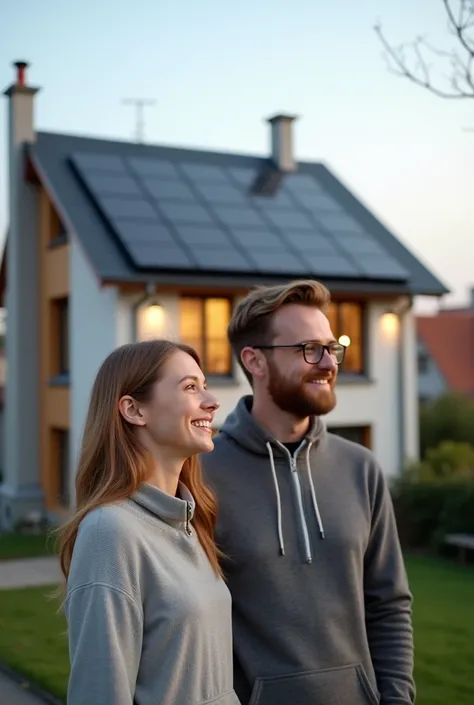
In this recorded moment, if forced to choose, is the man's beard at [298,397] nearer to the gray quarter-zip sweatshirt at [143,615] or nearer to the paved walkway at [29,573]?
the gray quarter-zip sweatshirt at [143,615]

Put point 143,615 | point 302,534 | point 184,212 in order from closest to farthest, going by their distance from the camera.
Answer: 1. point 143,615
2. point 302,534
3. point 184,212

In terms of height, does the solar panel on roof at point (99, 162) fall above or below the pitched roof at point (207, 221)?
above

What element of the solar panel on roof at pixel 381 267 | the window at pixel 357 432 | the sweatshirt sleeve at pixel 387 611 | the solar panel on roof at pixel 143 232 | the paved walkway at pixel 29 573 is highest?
the solar panel on roof at pixel 143 232

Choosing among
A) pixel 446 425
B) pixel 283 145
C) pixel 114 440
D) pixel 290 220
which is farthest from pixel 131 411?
pixel 446 425

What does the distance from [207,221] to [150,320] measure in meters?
2.48

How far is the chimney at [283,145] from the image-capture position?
21.0 m

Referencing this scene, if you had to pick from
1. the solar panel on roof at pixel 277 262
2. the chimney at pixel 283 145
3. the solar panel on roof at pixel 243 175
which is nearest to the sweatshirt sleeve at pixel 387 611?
the solar panel on roof at pixel 277 262

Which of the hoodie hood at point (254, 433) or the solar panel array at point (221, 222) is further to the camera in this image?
the solar panel array at point (221, 222)

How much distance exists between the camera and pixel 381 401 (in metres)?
18.6

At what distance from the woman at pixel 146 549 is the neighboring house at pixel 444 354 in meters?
44.0

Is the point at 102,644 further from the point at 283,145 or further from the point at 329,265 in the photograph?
the point at 283,145

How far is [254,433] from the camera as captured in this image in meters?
3.30

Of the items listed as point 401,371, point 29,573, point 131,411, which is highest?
point 131,411

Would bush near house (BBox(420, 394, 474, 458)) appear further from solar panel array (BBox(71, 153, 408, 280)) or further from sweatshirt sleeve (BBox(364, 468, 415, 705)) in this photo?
sweatshirt sleeve (BBox(364, 468, 415, 705))
